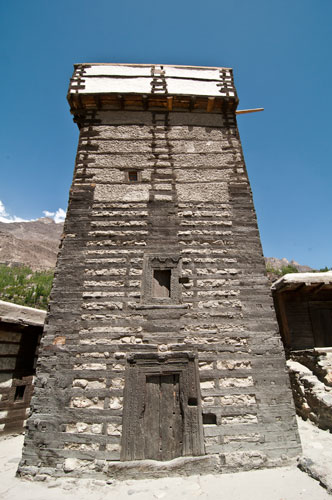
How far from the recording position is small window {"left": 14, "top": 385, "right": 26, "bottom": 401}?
22.8 feet

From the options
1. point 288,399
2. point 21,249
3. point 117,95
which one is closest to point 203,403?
point 288,399

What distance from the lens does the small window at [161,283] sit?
19.4 ft

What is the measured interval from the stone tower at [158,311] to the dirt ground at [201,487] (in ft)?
0.64

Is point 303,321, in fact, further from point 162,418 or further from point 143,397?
point 143,397

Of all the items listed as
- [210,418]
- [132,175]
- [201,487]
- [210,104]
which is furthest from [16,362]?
[210,104]

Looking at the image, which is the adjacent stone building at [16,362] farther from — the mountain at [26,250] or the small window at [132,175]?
the mountain at [26,250]

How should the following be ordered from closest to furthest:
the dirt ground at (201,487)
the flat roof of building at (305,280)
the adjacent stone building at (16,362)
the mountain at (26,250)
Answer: the dirt ground at (201,487) < the adjacent stone building at (16,362) < the flat roof of building at (305,280) < the mountain at (26,250)

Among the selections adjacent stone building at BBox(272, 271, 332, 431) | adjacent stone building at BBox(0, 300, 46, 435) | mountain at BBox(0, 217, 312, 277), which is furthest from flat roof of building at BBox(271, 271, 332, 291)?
mountain at BBox(0, 217, 312, 277)

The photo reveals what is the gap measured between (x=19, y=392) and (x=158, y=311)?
4832mm

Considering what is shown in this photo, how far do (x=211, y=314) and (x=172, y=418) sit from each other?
2.13 meters

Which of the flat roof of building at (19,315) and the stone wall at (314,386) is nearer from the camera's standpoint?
the stone wall at (314,386)

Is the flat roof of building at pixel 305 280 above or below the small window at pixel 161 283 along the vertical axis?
above

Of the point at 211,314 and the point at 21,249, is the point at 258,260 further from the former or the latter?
the point at 21,249

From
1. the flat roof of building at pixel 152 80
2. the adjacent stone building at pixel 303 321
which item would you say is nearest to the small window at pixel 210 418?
the adjacent stone building at pixel 303 321
